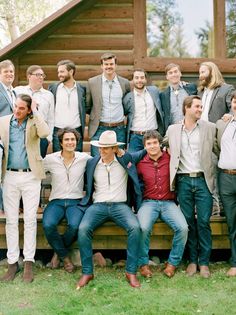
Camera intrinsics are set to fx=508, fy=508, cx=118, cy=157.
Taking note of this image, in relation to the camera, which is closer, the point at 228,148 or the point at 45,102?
the point at 228,148

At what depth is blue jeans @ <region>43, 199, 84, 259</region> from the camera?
19.1 ft

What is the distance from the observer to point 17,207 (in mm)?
5789

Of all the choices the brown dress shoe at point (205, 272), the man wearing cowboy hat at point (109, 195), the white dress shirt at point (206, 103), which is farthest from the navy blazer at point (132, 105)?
the brown dress shoe at point (205, 272)

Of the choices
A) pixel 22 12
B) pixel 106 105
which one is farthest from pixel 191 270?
pixel 22 12

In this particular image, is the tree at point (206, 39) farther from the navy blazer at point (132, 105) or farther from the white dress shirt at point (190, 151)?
the white dress shirt at point (190, 151)

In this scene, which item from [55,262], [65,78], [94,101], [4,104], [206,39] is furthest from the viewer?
[206,39]

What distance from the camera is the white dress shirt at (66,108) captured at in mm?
6719

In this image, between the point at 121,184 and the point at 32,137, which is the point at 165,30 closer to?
the point at 121,184

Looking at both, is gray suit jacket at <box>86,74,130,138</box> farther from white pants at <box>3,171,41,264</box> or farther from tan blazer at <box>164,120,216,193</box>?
white pants at <box>3,171,41,264</box>

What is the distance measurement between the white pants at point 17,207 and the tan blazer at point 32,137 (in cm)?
10

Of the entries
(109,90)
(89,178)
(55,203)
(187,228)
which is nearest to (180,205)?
(187,228)

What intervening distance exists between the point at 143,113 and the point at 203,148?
1338 mm

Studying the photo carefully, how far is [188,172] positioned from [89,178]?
116 centimetres

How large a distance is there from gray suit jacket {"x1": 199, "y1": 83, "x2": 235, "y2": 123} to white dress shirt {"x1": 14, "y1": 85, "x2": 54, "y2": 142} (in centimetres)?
204
